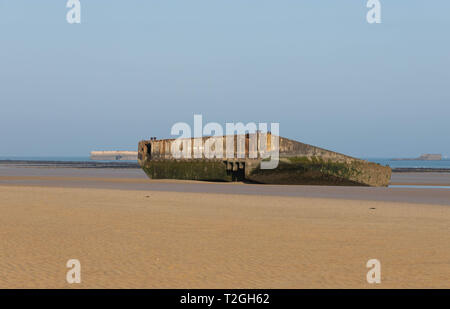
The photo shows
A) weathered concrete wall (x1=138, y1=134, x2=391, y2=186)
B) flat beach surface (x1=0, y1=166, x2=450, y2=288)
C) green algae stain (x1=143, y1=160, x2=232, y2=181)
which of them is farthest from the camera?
green algae stain (x1=143, y1=160, x2=232, y2=181)

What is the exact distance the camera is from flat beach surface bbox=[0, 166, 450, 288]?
7.36 meters

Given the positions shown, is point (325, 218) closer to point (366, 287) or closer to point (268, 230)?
point (268, 230)

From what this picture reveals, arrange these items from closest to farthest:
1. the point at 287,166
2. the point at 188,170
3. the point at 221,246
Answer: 1. the point at 221,246
2. the point at 287,166
3. the point at 188,170

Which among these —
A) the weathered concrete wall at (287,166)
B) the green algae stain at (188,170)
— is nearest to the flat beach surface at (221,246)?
the weathered concrete wall at (287,166)

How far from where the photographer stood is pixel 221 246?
9969 mm

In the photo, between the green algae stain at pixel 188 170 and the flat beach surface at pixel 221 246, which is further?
the green algae stain at pixel 188 170

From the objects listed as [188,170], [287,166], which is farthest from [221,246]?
[188,170]

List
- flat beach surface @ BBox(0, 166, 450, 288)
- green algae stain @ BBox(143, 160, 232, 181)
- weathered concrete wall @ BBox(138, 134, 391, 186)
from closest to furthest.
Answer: flat beach surface @ BBox(0, 166, 450, 288) < weathered concrete wall @ BBox(138, 134, 391, 186) < green algae stain @ BBox(143, 160, 232, 181)

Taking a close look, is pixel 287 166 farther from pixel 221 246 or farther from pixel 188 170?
pixel 221 246

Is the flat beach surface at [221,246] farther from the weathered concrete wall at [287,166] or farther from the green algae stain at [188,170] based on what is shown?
the green algae stain at [188,170]

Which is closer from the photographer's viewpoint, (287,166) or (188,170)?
(287,166)

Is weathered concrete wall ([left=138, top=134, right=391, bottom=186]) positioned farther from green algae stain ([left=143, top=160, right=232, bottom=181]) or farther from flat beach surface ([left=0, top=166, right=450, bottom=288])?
flat beach surface ([left=0, top=166, right=450, bottom=288])

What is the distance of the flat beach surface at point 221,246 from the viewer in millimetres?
7359

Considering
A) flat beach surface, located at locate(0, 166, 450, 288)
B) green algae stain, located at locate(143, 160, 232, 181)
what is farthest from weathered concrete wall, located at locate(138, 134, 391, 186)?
flat beach surface, located at locate(0, 166, 450, 288)
